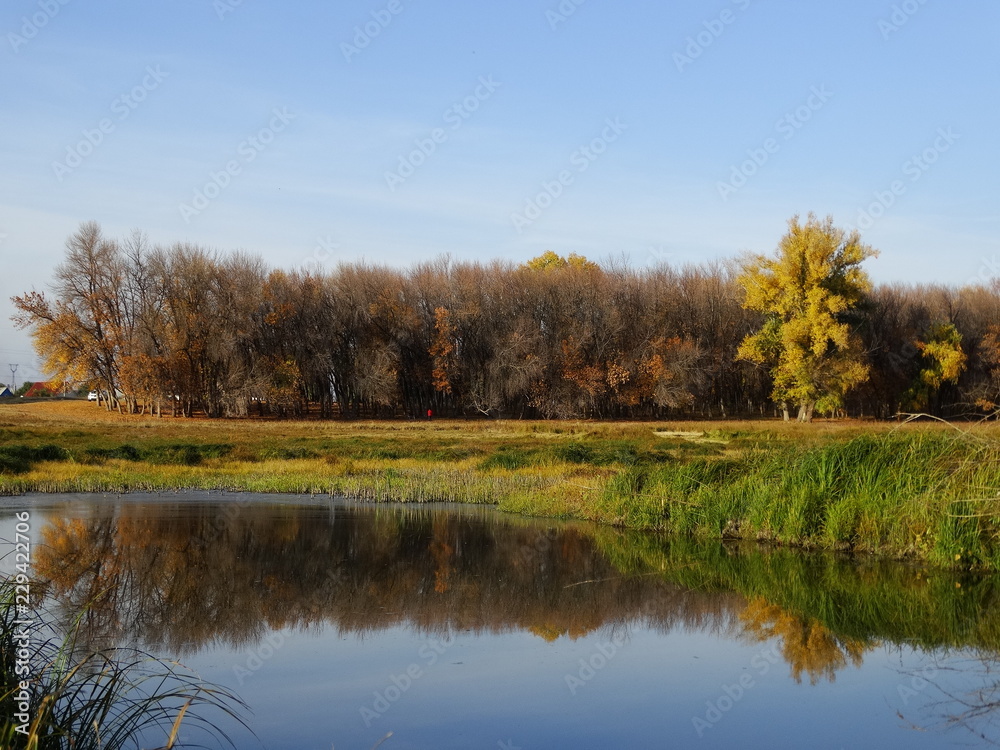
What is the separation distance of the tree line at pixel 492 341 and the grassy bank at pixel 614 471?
373 inches

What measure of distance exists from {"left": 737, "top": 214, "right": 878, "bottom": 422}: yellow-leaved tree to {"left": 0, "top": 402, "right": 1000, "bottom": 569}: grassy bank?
27.0 feet

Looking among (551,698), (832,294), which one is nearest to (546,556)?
(551,698)

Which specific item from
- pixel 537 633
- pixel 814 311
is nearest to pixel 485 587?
pixel 537 633

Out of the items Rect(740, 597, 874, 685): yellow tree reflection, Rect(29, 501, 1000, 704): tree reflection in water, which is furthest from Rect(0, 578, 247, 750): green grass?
Rect(740, 597, 874, 685): yellow tree reflection

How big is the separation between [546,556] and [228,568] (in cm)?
528

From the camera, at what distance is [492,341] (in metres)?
62.0

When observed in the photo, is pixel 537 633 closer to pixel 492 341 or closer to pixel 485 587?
pixel 485 587

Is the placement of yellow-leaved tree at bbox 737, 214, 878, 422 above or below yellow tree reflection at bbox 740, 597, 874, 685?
above

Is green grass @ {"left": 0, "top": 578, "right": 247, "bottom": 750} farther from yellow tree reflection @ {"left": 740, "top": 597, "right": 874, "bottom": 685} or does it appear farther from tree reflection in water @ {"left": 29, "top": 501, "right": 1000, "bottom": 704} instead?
yellow tree reflection @ {"left": 740, "top": 597, "right": 874, "bottom": 685}

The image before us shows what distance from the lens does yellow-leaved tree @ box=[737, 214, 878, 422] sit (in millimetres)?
53312

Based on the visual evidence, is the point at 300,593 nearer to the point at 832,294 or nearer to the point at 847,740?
the point at 847,740

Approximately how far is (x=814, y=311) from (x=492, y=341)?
19626 millimetres

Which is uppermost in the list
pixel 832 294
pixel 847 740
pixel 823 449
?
pixel 832 294

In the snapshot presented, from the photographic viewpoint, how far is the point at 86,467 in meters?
27.9
